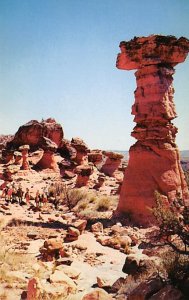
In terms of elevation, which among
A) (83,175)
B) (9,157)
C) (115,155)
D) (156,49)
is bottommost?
(83,175)

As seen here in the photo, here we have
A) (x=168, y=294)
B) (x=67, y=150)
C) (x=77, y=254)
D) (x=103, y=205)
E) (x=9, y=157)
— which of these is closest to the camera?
(x=168, y=294)

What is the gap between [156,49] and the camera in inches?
386

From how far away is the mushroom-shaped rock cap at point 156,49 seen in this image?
973 centimetres

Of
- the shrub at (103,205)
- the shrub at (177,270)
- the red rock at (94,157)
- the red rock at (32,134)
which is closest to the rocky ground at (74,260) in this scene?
the shrub at (177,270)

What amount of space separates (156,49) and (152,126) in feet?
7.54

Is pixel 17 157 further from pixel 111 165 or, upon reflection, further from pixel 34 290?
pixel 34 290

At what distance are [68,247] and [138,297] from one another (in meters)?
3.70

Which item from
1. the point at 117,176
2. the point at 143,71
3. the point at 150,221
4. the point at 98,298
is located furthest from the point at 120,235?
the point at 117,176

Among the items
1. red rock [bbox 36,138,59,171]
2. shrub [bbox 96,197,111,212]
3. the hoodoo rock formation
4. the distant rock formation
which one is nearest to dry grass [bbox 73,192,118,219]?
shrub [bbox 96,197,111,212]

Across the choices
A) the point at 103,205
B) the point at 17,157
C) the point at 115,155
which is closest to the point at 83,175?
the point at 103,205

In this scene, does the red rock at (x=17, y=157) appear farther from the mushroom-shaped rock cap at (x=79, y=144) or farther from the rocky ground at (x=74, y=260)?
the rocky ground at (x=74, y=260)

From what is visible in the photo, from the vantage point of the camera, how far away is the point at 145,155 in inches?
395

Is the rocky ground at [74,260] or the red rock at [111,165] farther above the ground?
the red rock at [111,165]

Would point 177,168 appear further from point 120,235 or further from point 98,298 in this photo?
point 98,298
